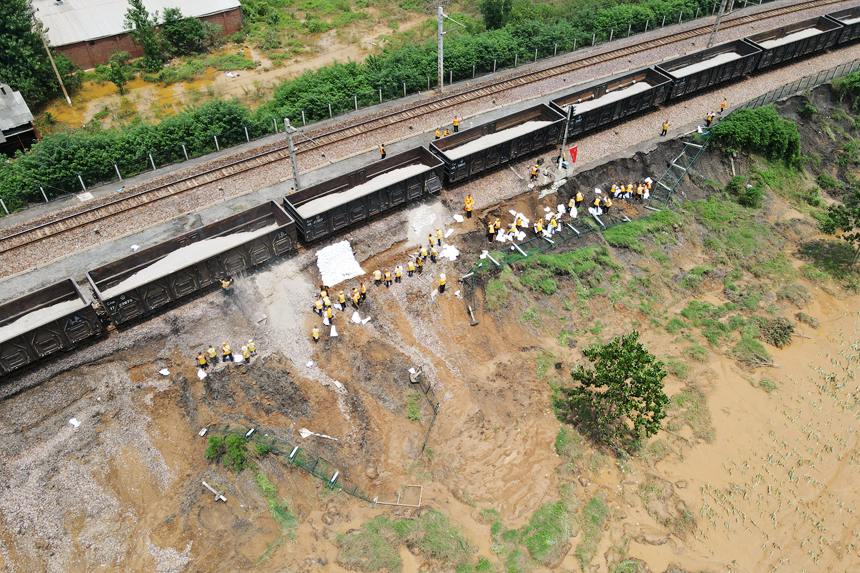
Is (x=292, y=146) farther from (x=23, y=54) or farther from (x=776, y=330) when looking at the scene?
(x=23, y=54)

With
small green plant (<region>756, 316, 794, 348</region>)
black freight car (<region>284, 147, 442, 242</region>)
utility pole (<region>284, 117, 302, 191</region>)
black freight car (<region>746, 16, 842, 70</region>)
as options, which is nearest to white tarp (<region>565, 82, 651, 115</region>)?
black freight car (<region>746, 16, 842, 70</region>)

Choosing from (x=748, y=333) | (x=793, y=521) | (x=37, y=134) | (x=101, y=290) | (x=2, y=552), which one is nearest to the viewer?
(x=2, y=552)

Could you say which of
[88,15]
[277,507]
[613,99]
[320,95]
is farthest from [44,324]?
[88,15]

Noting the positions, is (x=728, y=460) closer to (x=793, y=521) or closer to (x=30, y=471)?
(x=793, y=521)

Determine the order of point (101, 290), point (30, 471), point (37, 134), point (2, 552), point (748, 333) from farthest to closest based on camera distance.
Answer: point (37, 134) → point (748, 333) → point (101, 290) → point (30, 471) → point (2, 552)

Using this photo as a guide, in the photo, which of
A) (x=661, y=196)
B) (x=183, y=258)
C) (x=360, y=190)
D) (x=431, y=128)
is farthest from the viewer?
(x=431, y=128)

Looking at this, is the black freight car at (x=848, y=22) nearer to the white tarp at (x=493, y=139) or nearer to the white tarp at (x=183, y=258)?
the white tarp at (x=493, y=139)

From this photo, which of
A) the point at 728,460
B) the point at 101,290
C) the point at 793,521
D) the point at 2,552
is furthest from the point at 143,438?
the point at 793,521

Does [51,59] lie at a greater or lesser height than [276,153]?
greater
